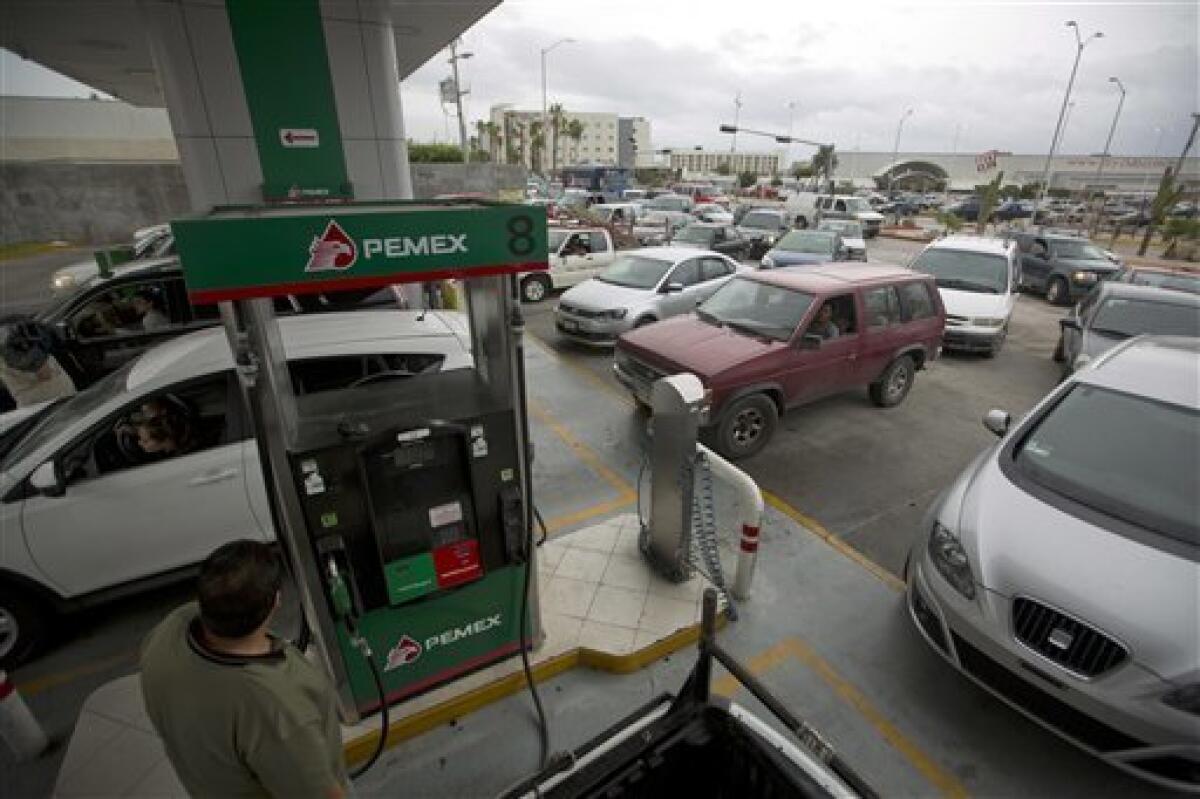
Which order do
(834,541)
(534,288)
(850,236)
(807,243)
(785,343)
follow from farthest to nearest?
1. (850,236)
2. (807,243)
3. (534,288)
4. (785,343)
5. (834,541)

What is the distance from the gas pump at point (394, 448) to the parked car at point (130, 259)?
25.3 feet

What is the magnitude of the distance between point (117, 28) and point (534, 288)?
7.44 meters

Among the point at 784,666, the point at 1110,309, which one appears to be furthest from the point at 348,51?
the point at 1110,309

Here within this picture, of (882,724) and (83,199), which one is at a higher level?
(83,199)

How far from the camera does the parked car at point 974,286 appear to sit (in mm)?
9070

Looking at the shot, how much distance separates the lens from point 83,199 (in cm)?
1989

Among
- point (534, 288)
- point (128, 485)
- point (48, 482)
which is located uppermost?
point (48, 482)

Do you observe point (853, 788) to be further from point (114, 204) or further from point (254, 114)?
point (114, 204)

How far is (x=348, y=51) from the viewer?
20.8 feet

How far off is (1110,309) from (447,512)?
9368 millimetres

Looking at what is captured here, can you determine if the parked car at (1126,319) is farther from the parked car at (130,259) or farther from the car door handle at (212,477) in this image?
the parked car at (130,259)

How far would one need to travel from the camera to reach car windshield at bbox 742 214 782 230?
19.7m

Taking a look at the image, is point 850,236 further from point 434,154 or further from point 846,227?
point 434,154

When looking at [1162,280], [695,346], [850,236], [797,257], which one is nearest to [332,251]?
[695,346]
